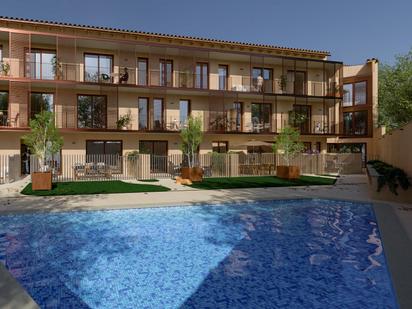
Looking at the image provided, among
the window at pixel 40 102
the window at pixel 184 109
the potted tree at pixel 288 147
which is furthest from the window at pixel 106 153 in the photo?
the potted tree at pixel 288 147

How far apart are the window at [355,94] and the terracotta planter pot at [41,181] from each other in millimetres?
25808

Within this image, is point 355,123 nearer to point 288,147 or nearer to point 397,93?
point 397,93

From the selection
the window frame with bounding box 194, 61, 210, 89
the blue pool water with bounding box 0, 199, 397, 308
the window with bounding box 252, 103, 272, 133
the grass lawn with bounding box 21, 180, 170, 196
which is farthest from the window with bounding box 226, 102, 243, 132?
the blue pool water with bounding box 0, 199, 397, 308

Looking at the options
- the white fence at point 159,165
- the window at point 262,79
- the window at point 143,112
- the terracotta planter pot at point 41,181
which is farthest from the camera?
the window at point 262,79

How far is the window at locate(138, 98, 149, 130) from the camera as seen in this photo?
2320 cm

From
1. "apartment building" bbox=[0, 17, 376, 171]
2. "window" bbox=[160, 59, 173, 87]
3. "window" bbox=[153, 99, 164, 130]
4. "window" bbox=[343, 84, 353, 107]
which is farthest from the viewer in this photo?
"window" bbox=[343, 84, 353, 107]

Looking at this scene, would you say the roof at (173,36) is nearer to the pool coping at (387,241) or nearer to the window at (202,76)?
the window at (202,76)

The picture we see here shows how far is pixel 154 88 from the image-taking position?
22141mm

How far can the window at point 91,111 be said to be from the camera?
2220 cm

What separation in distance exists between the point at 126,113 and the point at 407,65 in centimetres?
2629

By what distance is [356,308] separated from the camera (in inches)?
173

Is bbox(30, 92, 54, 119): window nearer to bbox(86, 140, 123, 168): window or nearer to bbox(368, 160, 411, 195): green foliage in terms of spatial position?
bbox(86, 140, 123, 168): window

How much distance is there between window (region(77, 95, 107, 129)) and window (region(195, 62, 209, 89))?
6.68 metres

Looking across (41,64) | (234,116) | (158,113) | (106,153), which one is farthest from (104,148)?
(234,116)
